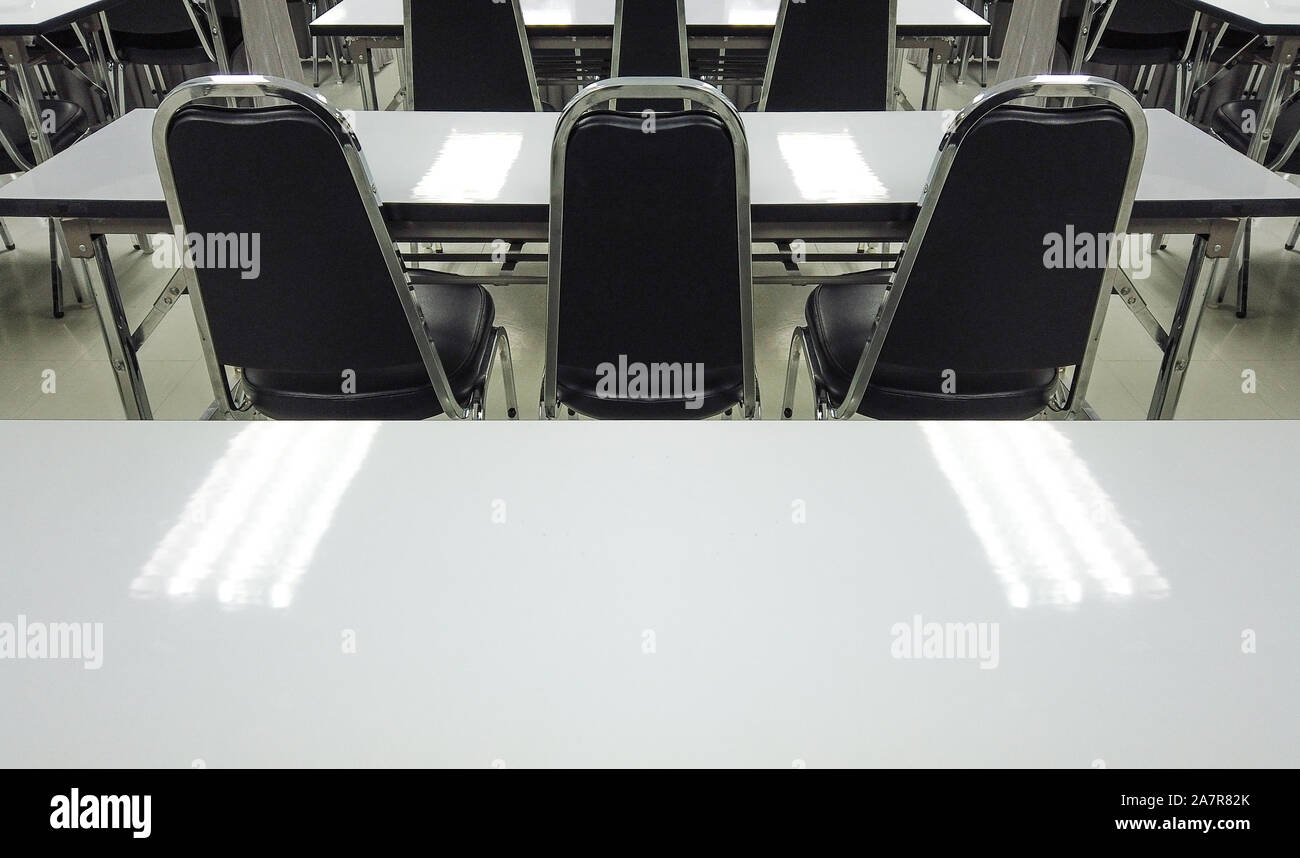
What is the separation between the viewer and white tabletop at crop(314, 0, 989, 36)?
3.37 meters

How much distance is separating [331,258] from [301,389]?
288mm

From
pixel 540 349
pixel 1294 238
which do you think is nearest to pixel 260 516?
pixel 540 349

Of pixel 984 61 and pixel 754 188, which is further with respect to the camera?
pixel 984 61

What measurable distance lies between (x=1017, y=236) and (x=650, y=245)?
1.89 feet

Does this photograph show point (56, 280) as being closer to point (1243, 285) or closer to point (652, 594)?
point (652, 594)

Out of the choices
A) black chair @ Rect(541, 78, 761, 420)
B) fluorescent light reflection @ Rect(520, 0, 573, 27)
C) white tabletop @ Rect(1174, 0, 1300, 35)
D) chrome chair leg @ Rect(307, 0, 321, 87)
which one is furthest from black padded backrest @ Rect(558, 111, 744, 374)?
chrome chair leg @ Rect(307, 0, 321, 87)

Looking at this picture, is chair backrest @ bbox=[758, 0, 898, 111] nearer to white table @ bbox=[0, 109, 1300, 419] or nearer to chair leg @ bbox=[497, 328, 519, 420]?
white table @ bbox=[0, 109, 1300, 419]

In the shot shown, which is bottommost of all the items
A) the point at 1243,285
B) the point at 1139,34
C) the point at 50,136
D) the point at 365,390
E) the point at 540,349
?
the point at 540,349

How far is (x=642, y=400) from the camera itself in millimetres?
1792

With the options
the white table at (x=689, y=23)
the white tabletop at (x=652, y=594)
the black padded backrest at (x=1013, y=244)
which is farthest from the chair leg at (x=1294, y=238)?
the white tabletop at (x=652, y=594)

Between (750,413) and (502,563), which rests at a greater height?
(502,563)

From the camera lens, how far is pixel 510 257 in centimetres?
324
